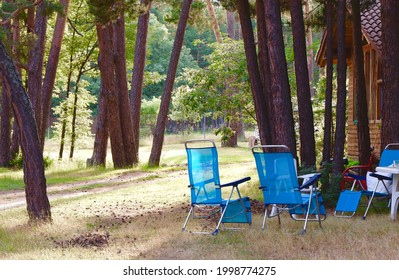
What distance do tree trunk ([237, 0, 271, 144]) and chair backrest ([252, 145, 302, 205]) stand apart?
4.20 metres

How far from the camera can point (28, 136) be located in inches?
401

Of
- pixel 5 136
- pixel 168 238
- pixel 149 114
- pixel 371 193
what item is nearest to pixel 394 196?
pixel 371 193

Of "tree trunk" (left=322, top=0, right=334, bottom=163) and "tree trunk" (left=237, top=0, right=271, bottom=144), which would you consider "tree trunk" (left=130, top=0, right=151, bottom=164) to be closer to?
"tree trunk" (left=237, top=0, right=271, bottom=144)

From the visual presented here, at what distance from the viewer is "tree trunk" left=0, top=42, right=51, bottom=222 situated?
400 inches

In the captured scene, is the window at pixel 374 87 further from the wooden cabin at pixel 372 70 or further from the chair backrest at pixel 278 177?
the chair backrest at pixel 278 177

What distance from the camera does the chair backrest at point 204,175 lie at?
9406 mm

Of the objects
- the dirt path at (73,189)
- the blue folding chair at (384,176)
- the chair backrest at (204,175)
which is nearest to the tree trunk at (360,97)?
the blue folding chair at (384,176)

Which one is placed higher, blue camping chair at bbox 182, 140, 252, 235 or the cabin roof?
the cabin roof

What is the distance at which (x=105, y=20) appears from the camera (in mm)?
14633

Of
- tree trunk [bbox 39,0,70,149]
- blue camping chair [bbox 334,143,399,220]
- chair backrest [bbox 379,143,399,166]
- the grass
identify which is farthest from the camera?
tree trunk [bbox 39,0,70,149]

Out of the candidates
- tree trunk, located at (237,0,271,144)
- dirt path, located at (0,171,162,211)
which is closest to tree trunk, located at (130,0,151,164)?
dirt path, located at (0,171,162,211)

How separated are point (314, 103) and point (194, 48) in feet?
155

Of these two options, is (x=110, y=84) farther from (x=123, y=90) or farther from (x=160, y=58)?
(x=160, y=58)

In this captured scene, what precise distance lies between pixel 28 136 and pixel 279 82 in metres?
4.15
